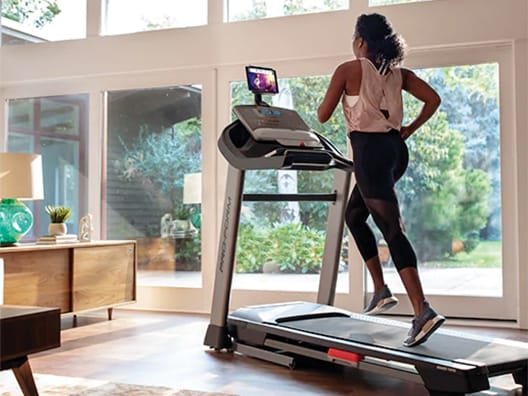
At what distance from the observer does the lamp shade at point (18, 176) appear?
407 cm

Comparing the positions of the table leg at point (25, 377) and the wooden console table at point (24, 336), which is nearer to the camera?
the wooden console table at point (24, 336)

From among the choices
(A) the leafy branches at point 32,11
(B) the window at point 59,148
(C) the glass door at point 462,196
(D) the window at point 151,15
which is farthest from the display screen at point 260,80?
(A) the leafy branches at point 32,11

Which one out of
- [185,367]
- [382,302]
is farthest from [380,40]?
[185,367]

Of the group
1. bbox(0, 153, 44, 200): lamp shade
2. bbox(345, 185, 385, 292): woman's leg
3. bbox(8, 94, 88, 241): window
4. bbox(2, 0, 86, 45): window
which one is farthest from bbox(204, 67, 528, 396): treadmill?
bbox(2, 0, 86, 45): window

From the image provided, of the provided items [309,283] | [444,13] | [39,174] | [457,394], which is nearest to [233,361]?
[457,394]

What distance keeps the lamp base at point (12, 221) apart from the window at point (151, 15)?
1936mm

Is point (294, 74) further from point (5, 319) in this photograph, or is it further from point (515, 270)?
point (5, 319)

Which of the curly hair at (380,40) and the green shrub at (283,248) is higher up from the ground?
the curly hair at (380,40)

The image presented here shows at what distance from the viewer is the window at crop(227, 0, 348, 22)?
486 centimetres

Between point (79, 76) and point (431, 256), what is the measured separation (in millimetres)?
3221

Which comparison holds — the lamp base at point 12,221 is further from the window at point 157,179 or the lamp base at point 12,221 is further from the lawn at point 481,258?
the lawn at point 481,258

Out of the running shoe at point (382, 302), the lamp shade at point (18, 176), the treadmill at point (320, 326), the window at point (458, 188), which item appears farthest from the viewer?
the window at point (458, 188)

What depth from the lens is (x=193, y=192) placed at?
16.7ft

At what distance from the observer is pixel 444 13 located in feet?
14.5
